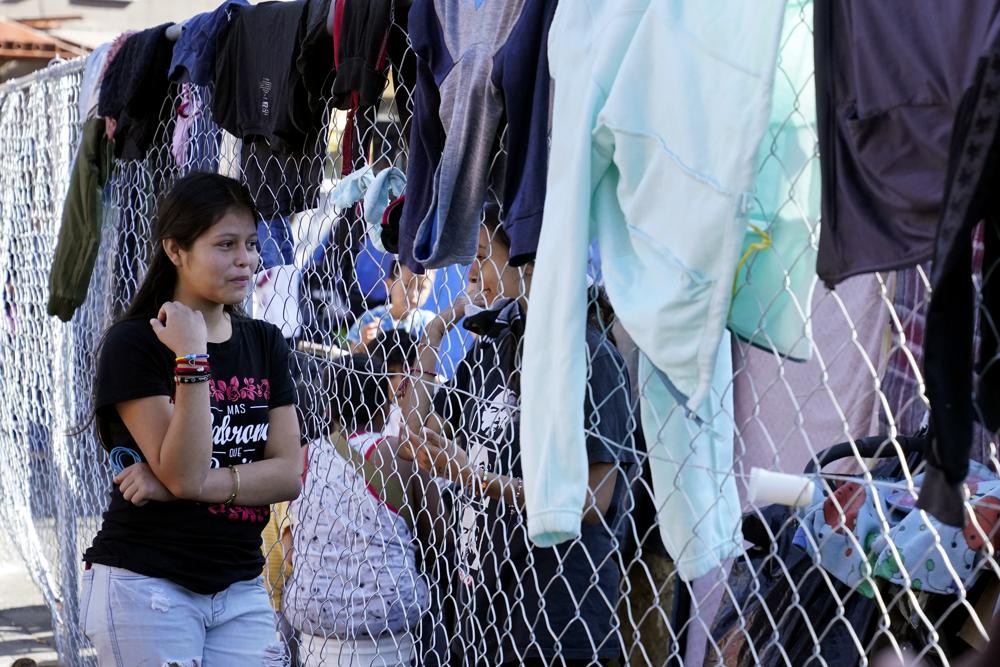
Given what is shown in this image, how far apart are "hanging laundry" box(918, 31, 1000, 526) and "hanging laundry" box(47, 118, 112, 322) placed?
14.4ft

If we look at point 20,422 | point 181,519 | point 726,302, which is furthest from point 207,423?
point 20,422

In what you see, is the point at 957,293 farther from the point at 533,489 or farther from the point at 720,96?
the point at 533,489

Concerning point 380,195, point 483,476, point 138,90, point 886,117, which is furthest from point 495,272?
point 138,90

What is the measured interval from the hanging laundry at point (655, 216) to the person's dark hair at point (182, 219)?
135 cm

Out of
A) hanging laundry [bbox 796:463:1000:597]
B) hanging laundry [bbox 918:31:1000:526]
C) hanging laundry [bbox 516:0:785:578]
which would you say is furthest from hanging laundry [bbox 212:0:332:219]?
hanging laundry [bbox 918:31:1000:526]

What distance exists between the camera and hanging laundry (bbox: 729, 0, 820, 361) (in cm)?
204

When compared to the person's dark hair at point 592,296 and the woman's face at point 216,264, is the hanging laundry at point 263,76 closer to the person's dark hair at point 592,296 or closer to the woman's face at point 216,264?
the woman's face at point 216,264

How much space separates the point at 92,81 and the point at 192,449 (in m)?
2.75

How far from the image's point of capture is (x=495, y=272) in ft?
10.5

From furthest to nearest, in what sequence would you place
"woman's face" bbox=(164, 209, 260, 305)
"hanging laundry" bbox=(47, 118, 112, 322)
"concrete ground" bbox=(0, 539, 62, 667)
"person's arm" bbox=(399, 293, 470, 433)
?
"concrete ground" bbox=(0, 539, 62, 667) < "hanging laundry" bbox=(47, 118, 112, 322) < "person's arm" bbox=(399, 293, 470, 433) < "woman's face" bbox=(164, 209, 260, 305)

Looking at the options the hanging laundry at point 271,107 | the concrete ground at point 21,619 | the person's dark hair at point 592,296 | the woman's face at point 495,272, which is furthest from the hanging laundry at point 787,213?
the concrete ground at point 21,619

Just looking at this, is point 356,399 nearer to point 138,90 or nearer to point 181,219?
point 181,219

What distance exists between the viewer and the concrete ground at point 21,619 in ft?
19.2

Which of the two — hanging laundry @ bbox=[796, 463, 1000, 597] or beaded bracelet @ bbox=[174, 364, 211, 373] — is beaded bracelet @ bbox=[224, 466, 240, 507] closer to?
beaded bracelet @ bbox=[174, 364, 211, 373]
